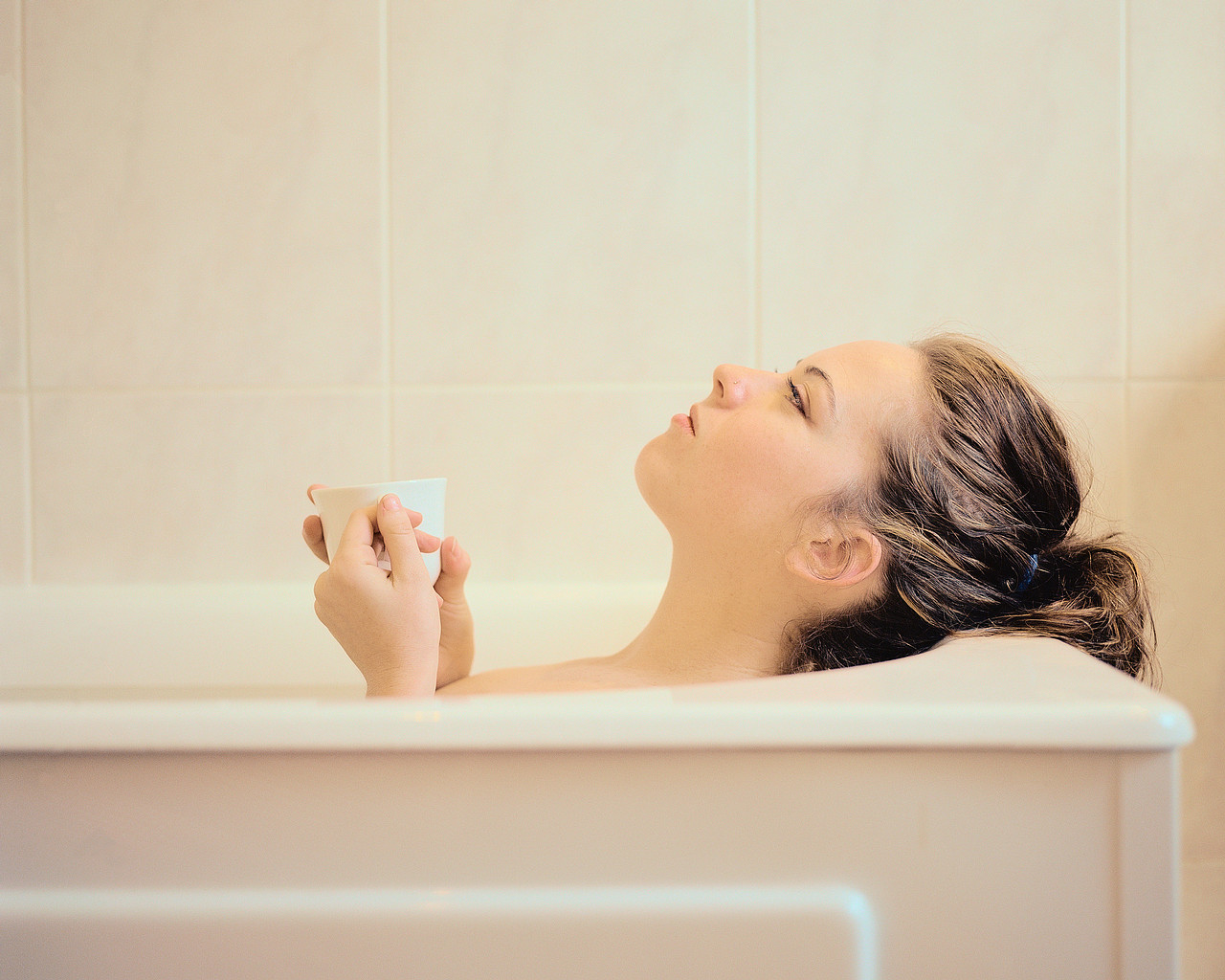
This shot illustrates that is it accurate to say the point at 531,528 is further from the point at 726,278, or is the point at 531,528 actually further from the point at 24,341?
the point at 24,341

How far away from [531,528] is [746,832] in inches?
32.9

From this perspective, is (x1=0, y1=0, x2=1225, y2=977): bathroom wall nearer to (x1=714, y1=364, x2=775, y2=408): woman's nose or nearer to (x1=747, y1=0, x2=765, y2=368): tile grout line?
(x1=747, y1=0, x2=765, y2=368): tile grout line

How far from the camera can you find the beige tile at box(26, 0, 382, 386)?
124 centimetres

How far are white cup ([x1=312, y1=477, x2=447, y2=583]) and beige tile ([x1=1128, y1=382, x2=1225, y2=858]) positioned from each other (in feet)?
3.37

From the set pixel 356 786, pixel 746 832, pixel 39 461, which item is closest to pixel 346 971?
pixel 356 786

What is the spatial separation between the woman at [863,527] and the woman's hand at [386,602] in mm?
112

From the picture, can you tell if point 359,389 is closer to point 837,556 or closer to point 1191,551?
point 837,556

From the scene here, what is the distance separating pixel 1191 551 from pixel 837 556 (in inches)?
29.5

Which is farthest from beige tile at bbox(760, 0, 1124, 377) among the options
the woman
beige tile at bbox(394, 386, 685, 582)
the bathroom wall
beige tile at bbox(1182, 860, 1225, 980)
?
beige tile at bbox(1182, 860, 1225, 980)

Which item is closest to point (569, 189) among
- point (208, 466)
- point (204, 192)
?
point (204, 192)

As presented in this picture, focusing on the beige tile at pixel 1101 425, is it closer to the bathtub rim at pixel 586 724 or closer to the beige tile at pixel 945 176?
the beige tile at pixel 945 176

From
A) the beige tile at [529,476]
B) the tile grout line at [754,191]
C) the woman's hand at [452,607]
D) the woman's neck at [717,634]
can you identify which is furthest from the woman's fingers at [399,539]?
the tile grout line at [754,191]

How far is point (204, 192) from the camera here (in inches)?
49.4

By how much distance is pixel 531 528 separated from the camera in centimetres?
127
